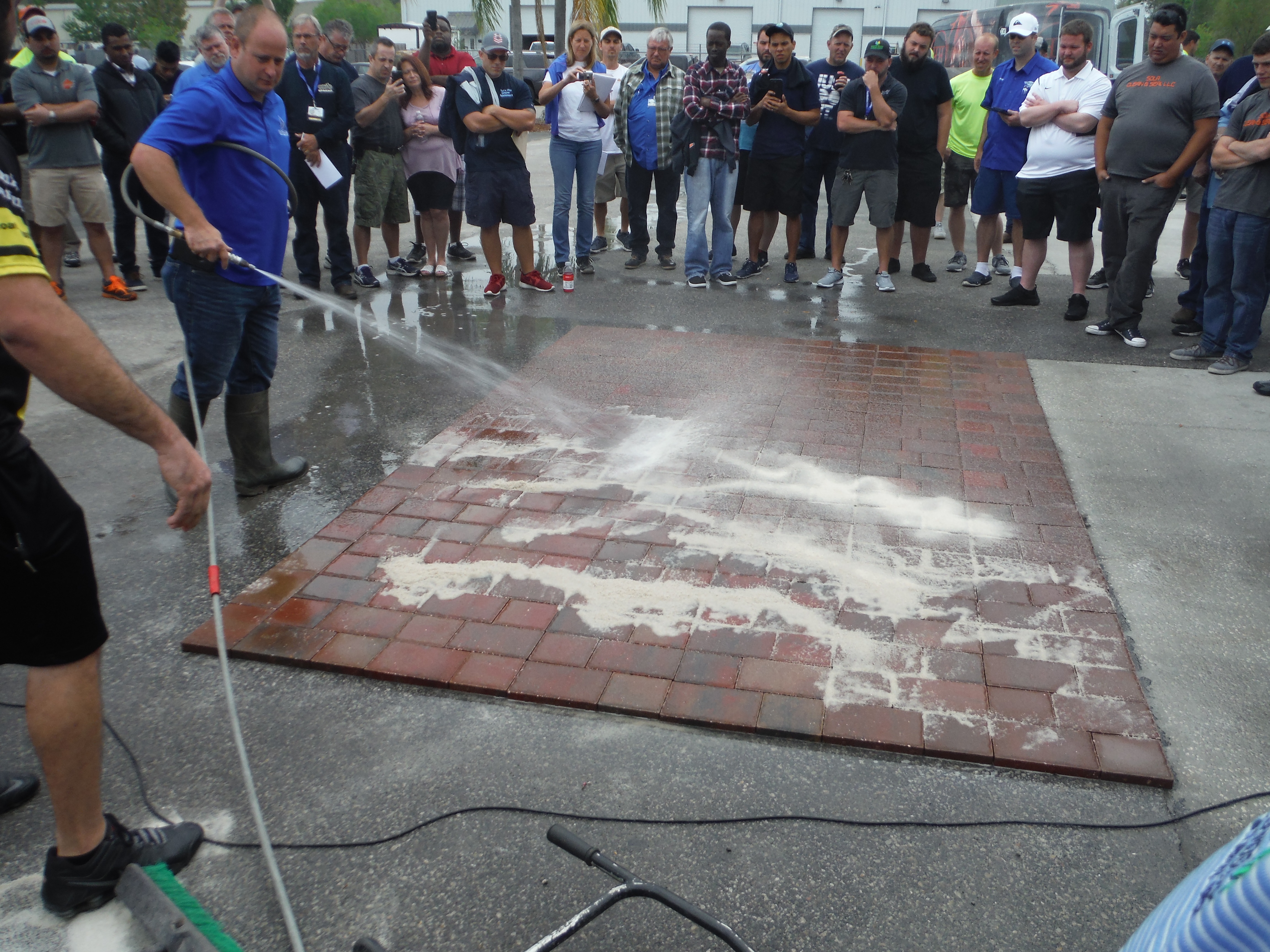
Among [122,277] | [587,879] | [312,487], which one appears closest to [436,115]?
[122,277]

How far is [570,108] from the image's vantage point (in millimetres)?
8328

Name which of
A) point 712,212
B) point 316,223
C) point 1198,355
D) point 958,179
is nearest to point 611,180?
point 712,212

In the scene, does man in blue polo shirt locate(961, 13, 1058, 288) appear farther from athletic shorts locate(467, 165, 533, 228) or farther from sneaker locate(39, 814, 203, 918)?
sneaker locate(39, 814, 203, 918)

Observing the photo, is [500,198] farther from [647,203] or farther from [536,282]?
[647,203]

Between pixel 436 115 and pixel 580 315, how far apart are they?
2423mm

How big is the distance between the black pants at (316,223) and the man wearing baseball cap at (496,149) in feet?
3.52

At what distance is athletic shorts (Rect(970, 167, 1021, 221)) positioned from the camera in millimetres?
8023

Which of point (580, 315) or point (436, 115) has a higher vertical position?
point (436, 115)

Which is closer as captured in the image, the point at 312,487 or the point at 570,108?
the point at 312,487

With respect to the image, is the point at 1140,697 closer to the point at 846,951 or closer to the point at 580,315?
the point at 846,951

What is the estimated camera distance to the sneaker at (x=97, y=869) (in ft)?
6.95

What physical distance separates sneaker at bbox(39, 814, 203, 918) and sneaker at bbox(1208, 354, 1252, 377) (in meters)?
6.21

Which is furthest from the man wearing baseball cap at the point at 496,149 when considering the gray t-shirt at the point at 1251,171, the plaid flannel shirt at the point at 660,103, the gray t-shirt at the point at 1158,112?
the gray t-shirt at the point at 1251,171

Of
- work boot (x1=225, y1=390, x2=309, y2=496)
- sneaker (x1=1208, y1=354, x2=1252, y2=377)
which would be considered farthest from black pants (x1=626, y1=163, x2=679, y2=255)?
work boot (x1=225, y1=390, x2=309, y2=496)
